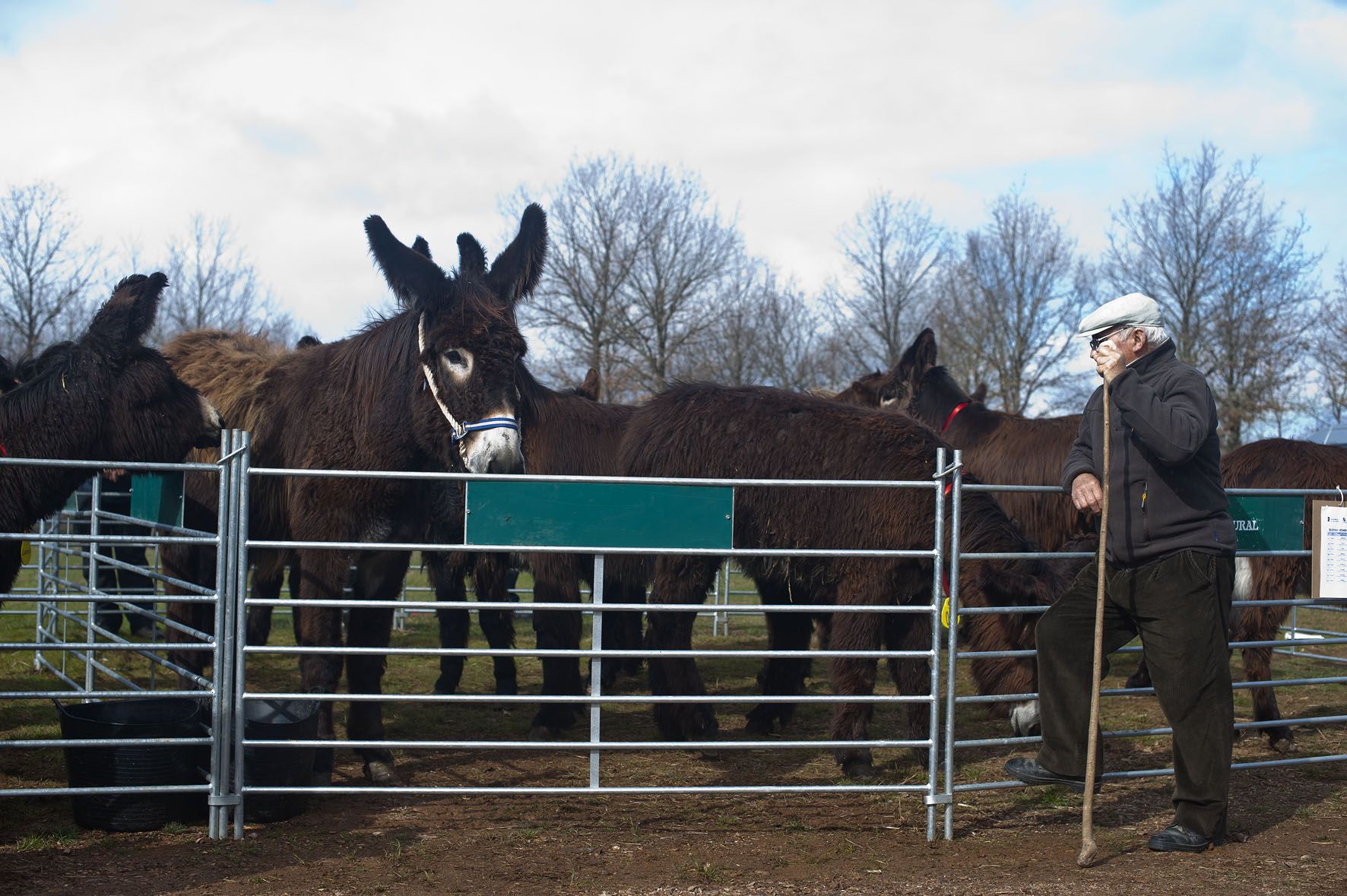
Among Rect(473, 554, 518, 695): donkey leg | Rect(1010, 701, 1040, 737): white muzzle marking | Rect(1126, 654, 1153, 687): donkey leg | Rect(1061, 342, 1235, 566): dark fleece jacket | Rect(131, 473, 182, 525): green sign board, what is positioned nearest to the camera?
Rect(1061, 342, 1235, 566): dark fleece jacket

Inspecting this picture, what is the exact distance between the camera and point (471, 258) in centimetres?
590

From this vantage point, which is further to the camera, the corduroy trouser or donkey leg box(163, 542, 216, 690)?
donkey leg box(163, 542, 216, 690)

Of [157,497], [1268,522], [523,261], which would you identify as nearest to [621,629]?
[523,261]

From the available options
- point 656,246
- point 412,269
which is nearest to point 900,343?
point 656,246

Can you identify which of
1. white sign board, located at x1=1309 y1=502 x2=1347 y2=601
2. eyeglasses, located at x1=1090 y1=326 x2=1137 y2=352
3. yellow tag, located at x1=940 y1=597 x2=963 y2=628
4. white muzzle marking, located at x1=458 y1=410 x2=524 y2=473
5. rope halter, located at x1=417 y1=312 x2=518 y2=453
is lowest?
yellow tag, located at x1=940 y1=597 x2=963 y2=628

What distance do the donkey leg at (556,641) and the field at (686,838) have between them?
543 millimetres

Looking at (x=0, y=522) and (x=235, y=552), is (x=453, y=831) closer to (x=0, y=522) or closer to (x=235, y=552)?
(x=235, y=552)

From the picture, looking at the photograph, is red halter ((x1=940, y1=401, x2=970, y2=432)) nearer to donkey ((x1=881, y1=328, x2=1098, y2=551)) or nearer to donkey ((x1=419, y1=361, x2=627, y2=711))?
donkey ((x1=881, y1=328, x2=1098, y2=551))

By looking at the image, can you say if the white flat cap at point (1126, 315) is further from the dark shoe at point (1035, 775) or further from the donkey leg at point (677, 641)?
the donkey leg at point (677, 641)

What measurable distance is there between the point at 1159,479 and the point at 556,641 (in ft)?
13.5

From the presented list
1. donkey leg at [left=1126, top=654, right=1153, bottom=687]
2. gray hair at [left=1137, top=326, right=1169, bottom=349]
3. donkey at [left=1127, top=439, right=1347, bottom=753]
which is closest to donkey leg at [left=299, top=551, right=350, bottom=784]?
gray hair at [left=1137, top=326, right=1169, bottom=349]

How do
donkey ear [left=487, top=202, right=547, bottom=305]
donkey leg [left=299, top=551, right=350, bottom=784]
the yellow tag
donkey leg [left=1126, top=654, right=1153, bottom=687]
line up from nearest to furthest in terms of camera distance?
the yellow tag
donkey leg [left=299, top=551, right=350, bottom=784]
donkey ear [left=487, top=202, right=547, bottom=305]
donkey leg [left=1126, top=654, right=1153, bottom=687]

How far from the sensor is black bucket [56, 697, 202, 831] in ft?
15.3

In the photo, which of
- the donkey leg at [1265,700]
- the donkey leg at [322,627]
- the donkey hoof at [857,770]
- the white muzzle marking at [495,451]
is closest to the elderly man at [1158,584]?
the donkey hoof at [857,770]
